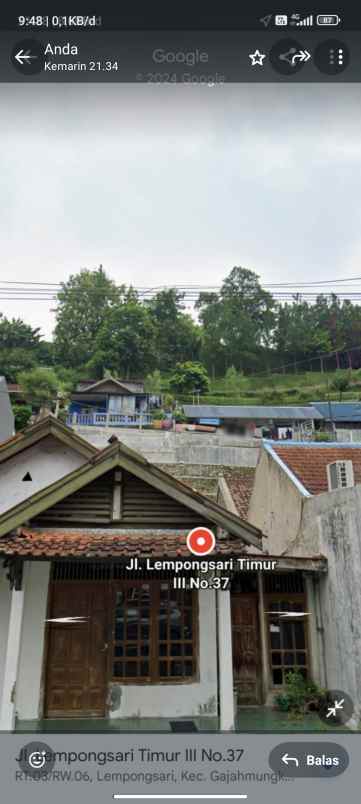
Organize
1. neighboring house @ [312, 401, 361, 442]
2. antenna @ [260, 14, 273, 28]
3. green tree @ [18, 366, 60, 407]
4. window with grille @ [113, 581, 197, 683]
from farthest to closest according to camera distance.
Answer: neighboring house @ [312, 401, 361, 442] → green tree @ [18, 366, 60, 407] → window with grille @ [113, 581, 197, 683] → antenna @ [260, 14, 273, 28]

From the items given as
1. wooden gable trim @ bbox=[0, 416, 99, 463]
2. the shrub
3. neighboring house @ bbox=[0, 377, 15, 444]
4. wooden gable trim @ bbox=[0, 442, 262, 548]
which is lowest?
the shrub

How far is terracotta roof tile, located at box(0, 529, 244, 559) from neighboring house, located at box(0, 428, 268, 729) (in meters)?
0.07

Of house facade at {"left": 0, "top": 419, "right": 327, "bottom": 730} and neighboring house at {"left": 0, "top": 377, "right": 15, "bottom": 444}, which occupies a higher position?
neighboring house at {"left": 0, "top": 377, "right": 15, "bottom": 444}

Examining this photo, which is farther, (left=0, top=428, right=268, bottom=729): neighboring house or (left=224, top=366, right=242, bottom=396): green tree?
(left=224, top=366, right=242, bottom=396): green tree

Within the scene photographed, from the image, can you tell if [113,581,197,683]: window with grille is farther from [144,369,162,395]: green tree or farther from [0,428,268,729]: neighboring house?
[144,369,162,395]: green tree

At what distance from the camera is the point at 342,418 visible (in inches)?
327

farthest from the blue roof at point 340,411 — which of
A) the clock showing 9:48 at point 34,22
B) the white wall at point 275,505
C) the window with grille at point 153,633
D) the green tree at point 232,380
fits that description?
the clock showing 9:48 at point 34,22

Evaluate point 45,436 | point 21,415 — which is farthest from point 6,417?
point 45,436

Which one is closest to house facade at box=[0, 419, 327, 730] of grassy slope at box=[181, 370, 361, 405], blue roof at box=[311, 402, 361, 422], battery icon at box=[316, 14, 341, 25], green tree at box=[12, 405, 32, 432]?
grassy slope at box=[181, 370, 361, 405]

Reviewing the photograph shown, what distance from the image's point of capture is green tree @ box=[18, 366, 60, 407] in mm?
6289

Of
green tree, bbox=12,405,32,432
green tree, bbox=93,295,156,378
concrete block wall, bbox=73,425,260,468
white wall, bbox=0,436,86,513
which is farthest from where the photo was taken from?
concrete block wall, bbox=73,425,260,468

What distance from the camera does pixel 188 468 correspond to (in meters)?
13.7

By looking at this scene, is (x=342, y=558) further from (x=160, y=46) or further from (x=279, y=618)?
(x=160, y=46)

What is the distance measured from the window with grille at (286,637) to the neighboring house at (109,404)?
3.91m
